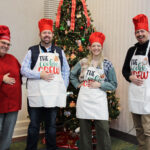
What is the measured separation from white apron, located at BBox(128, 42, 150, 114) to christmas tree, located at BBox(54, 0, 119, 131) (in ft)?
2.95

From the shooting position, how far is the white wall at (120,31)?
333 cm

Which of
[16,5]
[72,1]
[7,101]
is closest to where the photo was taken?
[7,101]

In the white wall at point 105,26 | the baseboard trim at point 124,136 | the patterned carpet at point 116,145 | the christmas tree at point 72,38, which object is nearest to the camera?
the patterned carpet at point 116,145

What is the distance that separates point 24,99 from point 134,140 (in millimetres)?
1961

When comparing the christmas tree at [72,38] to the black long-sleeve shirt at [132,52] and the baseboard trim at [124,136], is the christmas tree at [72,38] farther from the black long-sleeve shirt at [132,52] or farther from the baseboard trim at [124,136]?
the black long-sleeve shirt at [132,52]

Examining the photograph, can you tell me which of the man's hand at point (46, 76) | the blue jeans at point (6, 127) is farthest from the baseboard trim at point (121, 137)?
the man's hand at point (46, 76)

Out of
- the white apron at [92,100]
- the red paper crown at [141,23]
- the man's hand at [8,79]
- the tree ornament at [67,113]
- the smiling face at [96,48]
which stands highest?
the red paper crown at [141,23]

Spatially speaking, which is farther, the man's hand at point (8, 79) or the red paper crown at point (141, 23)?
the red paper crown at point (141, 23)

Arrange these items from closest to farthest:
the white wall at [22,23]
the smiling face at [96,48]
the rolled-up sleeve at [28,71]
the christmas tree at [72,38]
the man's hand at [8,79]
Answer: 1. the man's hand at [8,79]
2. the rolled-up sleeve at [28,71]
3. the smiling face at [96,48]
4. the christmas tree at [72,38]
5. the white wall at [22,23]

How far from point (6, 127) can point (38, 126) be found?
14.5 inches

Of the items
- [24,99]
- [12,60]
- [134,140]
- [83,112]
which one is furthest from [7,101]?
[134,140]

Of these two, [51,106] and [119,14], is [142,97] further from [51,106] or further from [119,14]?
[119,14]

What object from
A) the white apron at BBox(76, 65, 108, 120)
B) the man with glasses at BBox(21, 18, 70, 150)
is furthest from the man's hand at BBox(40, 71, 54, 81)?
the white apron at BBox(76, 65, 108, 120)

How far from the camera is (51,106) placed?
2389mm
